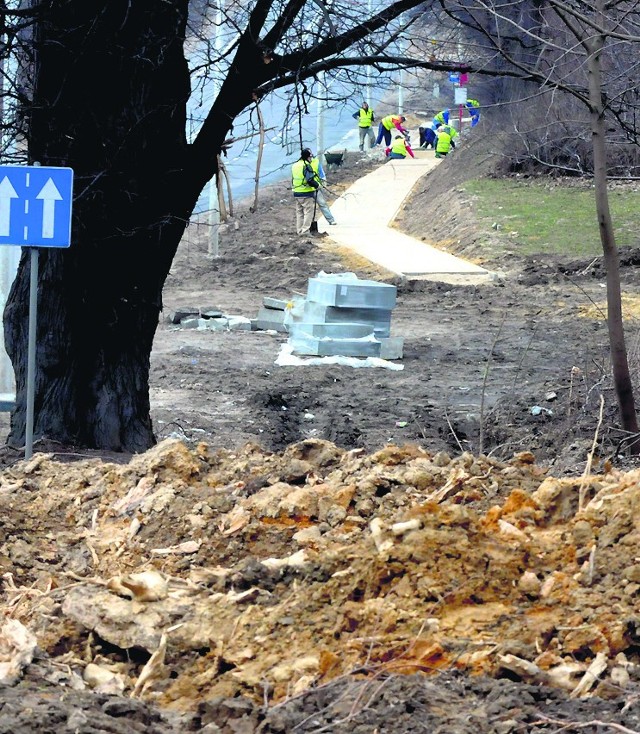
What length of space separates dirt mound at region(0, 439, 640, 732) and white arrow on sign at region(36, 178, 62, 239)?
8.78ft

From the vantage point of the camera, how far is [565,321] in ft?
58.4

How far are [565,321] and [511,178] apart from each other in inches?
684

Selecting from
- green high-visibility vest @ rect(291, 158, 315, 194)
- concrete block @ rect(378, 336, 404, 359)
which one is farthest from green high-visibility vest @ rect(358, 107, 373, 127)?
A: concrete block @ rect(378, 336, 404, 359)

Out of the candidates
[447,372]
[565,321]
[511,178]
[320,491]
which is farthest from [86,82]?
[511,178]

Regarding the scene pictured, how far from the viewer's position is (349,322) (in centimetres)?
1557

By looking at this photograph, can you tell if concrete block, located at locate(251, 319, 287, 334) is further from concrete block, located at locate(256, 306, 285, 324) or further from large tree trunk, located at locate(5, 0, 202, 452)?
large tree trunk, located at locate(5, 0, 202, 452)

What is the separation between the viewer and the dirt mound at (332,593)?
3947 millimetres

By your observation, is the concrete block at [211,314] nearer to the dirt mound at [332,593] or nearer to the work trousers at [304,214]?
the work trousers at [304,214]

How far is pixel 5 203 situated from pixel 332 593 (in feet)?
15.5

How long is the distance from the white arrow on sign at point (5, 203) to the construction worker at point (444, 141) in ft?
120

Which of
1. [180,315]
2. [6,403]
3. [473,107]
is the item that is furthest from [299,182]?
[473,107]

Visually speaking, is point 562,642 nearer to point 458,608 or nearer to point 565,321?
point 458,608

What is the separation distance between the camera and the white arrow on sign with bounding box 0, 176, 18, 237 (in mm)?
8094

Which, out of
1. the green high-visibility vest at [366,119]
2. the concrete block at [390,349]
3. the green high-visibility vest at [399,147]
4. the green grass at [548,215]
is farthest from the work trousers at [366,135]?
the concrete block at [390,349]
